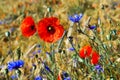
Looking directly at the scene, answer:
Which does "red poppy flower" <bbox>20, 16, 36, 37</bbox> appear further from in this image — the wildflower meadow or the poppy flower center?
the poppy flower center

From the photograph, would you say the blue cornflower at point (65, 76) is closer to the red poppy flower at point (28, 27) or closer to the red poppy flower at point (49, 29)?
the red poppy flower at point (49, 29)

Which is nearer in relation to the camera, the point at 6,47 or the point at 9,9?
the point at 6,47

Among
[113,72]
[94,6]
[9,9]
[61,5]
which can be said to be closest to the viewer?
[113,72]

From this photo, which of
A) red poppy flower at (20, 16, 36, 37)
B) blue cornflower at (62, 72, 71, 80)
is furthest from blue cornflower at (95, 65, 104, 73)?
red poppy flower at (20, 16, 36, 37)

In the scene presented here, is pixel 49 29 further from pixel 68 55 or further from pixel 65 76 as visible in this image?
pixel 68 55

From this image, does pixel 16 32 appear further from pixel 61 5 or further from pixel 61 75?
pixel 61 75

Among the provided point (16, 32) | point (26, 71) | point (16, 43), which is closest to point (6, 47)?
point (16, 43)

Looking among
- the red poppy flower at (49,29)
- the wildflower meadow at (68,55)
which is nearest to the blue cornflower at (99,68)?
the wildflower meadow at (68,55)
